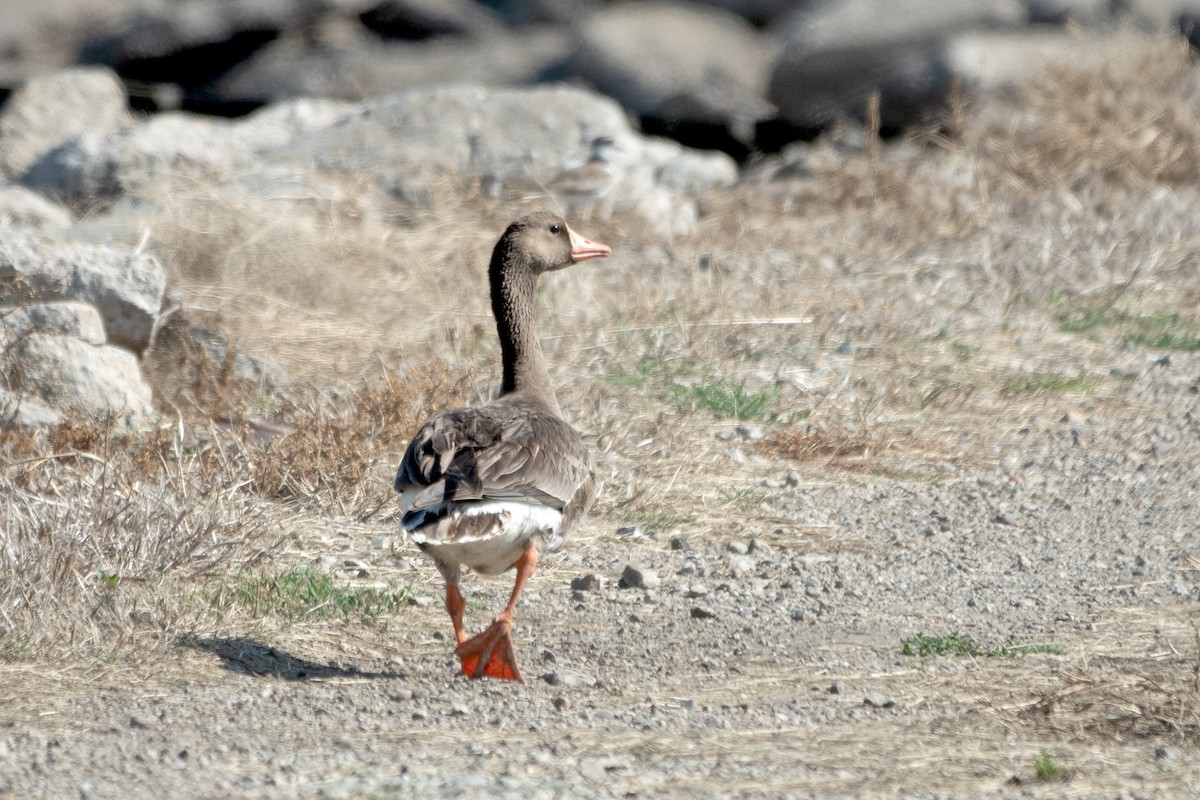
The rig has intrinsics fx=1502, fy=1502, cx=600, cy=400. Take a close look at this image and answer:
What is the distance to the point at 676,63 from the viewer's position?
2730 cm

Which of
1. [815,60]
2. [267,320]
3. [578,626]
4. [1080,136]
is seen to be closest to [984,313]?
[1080,136]

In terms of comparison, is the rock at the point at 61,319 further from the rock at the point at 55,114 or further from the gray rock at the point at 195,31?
the gray rock at the point at 195,31

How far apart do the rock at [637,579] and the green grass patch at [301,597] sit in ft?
2.85

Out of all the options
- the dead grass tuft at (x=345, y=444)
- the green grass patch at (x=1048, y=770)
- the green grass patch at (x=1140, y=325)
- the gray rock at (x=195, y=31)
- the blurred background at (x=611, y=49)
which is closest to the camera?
the green grass patch at (x=1048, y=770)

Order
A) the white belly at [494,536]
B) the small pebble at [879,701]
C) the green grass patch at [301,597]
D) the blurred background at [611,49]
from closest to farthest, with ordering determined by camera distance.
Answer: the white belly at [494,536] < the small pebble at [879,701] < the green grass patch at [301,597] < the blurred background at [611,49]

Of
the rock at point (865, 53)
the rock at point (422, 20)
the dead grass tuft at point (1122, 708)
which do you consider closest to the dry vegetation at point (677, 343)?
the dead grass tuft at point (1122, 708)

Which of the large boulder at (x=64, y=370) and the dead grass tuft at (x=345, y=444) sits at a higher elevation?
the large boulder at (x=64, y=370)

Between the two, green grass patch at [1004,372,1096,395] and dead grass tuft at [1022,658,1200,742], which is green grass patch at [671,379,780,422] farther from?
dead grass tuft at [1022,658,1200,742]

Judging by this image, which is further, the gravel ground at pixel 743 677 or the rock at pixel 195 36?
the rock at pixel 195 36

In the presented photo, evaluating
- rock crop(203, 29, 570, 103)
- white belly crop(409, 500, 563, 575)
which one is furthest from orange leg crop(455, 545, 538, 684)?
rock crop(203, 29, 570, 103)

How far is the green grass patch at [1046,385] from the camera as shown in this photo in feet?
28.5

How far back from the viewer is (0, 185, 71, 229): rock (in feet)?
35.7

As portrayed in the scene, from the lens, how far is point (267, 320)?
8.88 meters

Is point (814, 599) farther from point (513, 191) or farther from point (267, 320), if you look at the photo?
point (513, 191)
